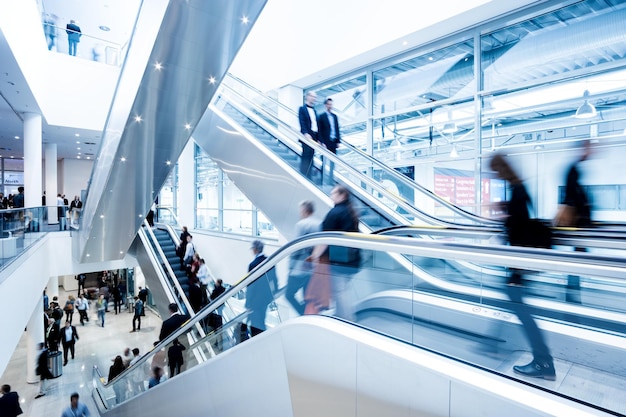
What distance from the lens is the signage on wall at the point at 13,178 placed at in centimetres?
2595

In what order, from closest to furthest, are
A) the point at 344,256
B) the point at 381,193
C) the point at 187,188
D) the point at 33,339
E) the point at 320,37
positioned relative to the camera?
the point at 344,256 → the point at 381,193 → the point at 320,37 → the point at 33,339 → the point at 187,188

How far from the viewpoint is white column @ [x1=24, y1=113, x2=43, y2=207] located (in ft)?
40.9

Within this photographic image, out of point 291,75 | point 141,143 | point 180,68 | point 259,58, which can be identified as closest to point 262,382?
point 180,68

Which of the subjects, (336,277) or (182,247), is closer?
(336,277)

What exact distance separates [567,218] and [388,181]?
4.37 m

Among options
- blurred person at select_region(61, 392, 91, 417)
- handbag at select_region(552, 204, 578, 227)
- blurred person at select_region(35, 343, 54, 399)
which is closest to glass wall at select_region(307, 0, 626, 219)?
handbag at select_region(552, 204, 578, 227)

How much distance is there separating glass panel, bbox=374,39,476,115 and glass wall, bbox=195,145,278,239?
18.2ft

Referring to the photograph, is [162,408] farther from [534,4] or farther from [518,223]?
[534,4]

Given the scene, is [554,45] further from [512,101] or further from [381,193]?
[381,193]

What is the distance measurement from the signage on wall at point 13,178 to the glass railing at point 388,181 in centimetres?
2419

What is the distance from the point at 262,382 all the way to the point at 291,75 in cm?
975

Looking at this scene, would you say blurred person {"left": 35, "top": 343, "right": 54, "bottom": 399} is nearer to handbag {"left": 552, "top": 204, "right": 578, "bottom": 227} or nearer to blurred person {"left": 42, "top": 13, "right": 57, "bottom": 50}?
blurred person {"left": 42, "top": 13, "right": 57, "bottom": 50}

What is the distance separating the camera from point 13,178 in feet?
87.0

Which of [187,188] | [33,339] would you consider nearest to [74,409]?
[33,339]
